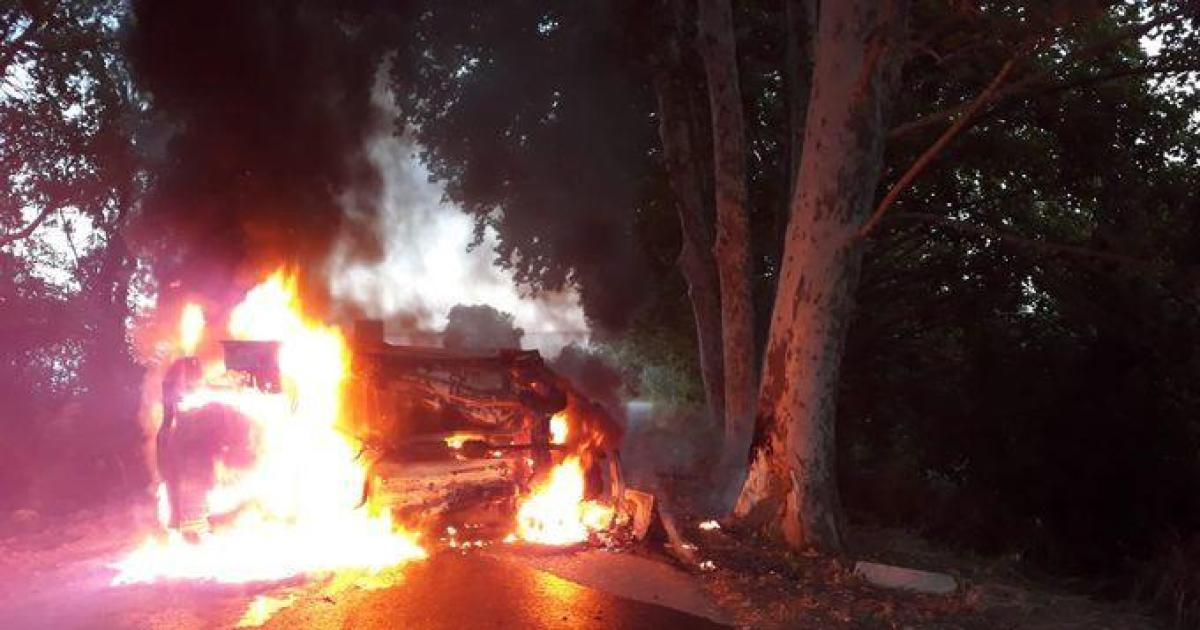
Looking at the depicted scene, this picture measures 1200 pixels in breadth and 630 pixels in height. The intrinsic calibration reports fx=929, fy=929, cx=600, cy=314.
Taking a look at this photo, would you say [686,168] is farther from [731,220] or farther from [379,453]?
[379,453]

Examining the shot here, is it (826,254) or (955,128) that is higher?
(955,128)

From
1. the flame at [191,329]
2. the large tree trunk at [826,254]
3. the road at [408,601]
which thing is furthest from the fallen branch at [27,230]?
the large tree trunk at [826,254]

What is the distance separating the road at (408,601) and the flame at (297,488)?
922 millimetres

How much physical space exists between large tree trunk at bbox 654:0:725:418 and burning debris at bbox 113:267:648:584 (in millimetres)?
4958

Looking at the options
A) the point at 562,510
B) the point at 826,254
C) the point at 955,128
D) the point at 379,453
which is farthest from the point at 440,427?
the point at 955,128

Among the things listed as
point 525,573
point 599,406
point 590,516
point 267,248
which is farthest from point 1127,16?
point 267,248

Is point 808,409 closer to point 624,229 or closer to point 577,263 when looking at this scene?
point 624,229

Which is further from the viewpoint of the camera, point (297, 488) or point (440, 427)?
point (440, 427)

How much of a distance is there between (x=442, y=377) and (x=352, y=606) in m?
2.94

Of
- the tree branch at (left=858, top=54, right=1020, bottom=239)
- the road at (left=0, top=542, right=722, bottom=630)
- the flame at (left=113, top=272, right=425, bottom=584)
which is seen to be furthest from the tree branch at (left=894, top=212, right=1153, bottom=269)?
the flame at (left=113, top=272, right=425, bottom=584)

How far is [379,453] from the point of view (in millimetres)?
9266

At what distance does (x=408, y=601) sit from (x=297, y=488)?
10.3 feet

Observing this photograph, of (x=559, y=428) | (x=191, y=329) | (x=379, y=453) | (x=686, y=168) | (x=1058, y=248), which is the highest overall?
(x=686, y=168)

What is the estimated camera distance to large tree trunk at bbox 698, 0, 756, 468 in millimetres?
12195
